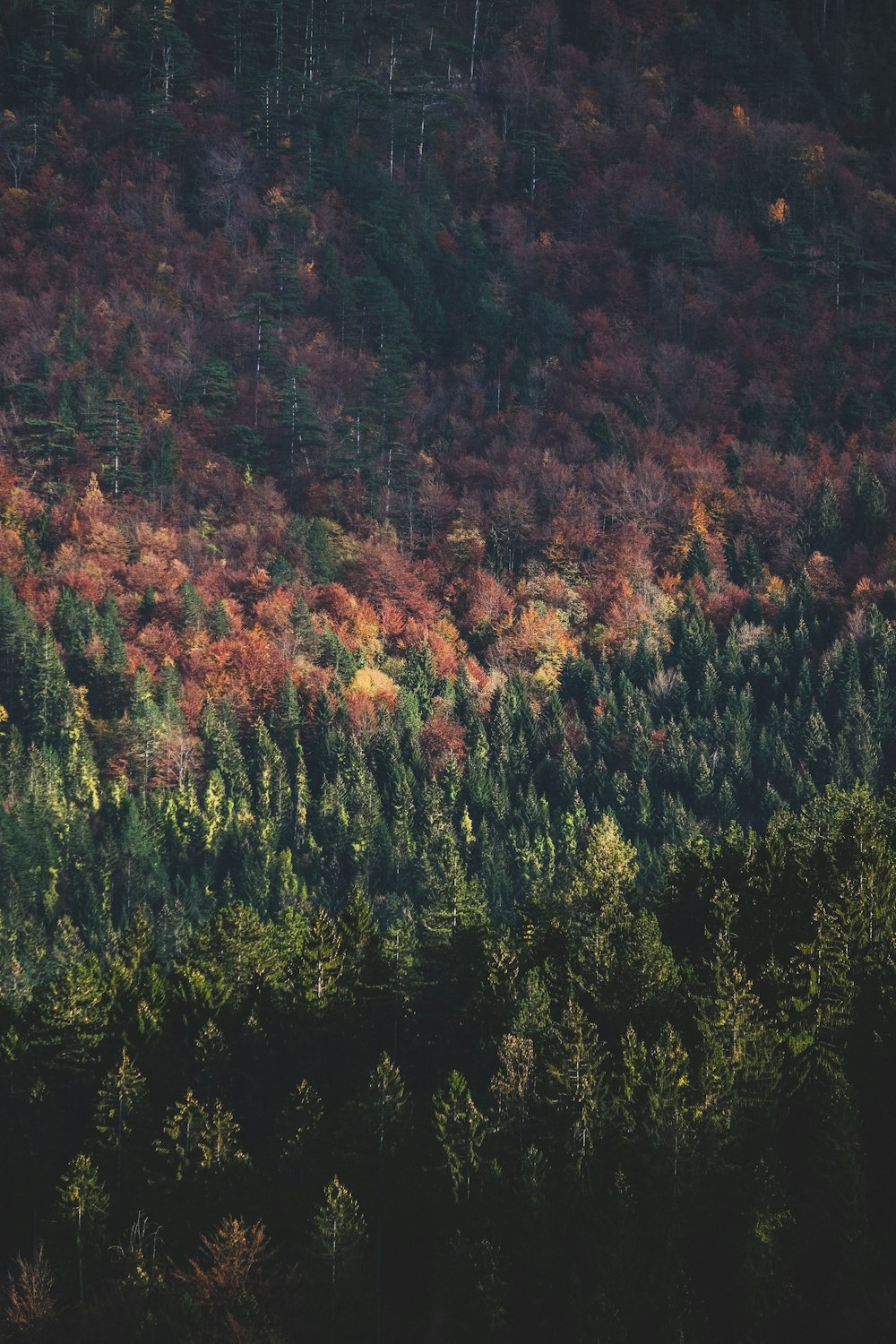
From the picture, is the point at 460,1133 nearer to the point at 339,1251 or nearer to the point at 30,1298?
the point at 339,1251

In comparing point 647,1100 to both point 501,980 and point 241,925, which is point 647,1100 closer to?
point 501,980

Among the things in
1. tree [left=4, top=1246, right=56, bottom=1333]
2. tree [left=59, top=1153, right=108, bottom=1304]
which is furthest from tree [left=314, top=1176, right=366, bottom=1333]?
tree [left=59, top=1153, right=108, bottom=1304]

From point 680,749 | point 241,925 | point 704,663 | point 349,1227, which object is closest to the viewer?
point 349,1227

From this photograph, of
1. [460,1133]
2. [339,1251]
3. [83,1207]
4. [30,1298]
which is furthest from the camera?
[83,1207]

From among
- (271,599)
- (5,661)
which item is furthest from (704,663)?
(5,661)

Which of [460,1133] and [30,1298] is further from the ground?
[460,1133]

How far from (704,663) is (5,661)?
70762 millimetres

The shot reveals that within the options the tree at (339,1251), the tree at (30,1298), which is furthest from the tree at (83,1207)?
the tree at (339,1251)

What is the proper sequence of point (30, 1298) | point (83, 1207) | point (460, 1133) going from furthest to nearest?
point (83, 1207), point (460, 1133), point (30, 1298)

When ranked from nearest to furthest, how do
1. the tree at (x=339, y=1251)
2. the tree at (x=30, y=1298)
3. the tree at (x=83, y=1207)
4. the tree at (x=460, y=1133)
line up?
the tree at (x=339, y=1251) → the tree at (x=30, y=1298) → the tree at (x=460, y=1133) → the tree at (x=83, y=1207)

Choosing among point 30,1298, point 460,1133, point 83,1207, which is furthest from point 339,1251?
point 83,1207

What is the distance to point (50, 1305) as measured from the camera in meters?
65.2

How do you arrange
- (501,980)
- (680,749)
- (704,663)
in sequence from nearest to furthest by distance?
(501,980) < (680,749) < (704,663)

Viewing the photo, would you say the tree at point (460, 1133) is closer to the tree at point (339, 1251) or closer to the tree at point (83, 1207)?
the tree at point (339, 1251)
